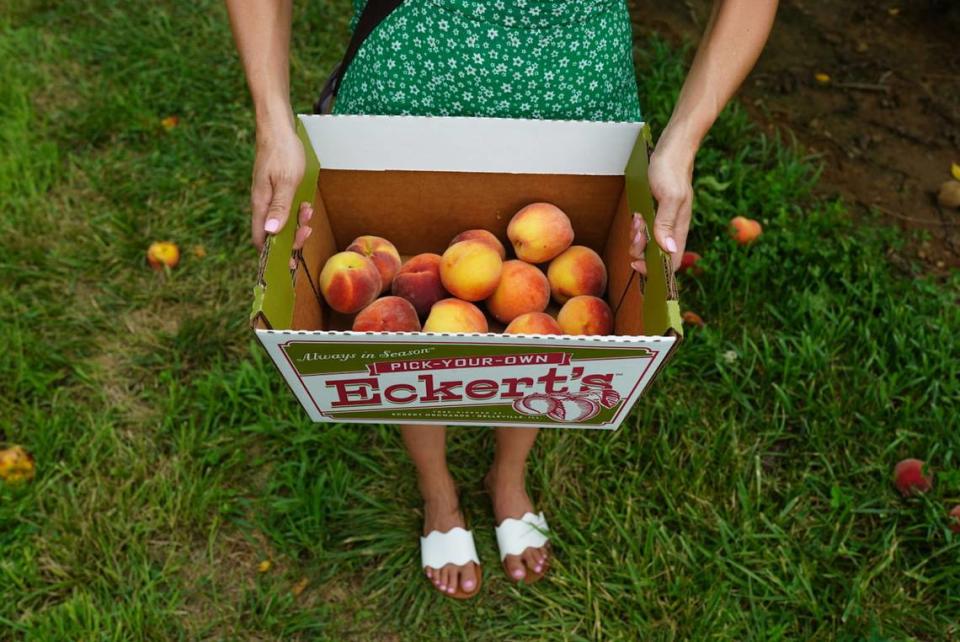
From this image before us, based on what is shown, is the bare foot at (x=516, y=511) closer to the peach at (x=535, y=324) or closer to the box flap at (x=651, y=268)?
the peach at (x=535, y=324)

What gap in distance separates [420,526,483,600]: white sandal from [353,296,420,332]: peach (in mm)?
709

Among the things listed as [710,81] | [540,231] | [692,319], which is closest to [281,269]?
[540,231]

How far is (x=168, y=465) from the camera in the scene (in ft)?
7.02

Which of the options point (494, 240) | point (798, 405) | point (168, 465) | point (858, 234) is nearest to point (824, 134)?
point (858, 234)

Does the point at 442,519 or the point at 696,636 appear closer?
the point at 696,636

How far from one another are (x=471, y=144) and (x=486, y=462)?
1.02 metres

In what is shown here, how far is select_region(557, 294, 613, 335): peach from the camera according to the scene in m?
1.47

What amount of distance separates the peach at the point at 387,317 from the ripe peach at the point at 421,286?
7 cm

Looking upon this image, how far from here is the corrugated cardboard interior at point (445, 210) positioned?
4.96ft

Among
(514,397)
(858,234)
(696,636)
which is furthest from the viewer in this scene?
(858,234)

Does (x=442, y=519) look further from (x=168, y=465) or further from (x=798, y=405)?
(x=798, y=405)

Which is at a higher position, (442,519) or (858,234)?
(858,234)

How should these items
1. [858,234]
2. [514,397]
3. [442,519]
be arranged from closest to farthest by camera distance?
[514,397] → [442,519] → [858,234]

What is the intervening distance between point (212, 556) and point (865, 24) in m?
3.29
